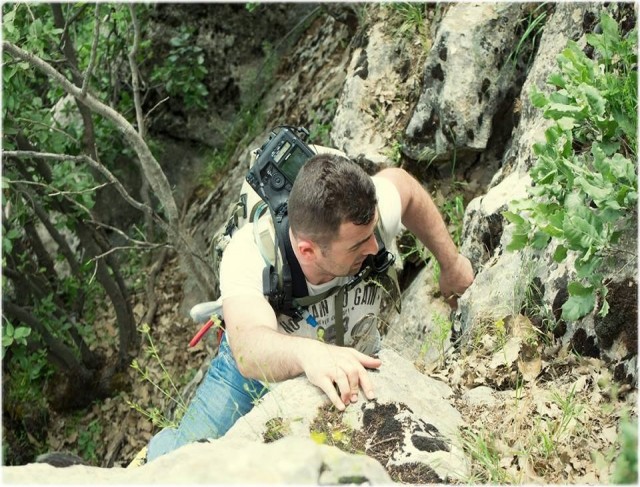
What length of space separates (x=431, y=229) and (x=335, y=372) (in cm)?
193

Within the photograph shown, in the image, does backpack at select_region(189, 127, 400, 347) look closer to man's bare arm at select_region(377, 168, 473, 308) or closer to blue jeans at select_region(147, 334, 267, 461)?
blue jeans at select_region(147, 334, 267, 461)

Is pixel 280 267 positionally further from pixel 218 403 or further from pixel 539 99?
pixel 539 99

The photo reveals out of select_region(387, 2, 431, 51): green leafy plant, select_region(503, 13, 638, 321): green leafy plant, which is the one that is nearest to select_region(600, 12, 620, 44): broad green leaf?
select_region(503, 13, 638, 321): green leafy plant

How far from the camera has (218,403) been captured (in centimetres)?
484

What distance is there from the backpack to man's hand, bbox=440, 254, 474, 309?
1.41ft

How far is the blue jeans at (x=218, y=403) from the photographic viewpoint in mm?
4457

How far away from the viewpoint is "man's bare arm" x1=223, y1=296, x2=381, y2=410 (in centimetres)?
369

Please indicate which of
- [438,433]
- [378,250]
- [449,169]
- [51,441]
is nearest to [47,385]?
[51,441]

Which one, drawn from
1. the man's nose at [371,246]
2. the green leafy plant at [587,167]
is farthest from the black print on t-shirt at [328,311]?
the green leafy plant at [587,167]

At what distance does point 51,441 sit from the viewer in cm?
978

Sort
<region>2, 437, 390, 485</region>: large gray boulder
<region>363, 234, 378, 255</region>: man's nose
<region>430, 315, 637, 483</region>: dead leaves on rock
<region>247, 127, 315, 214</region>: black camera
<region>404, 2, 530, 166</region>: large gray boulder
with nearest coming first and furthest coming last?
<region>2, 437, 390, 485</region>: large gray boulder
<region>430, 315, 637, 483</region>: dead leaves on rock
<region>363, 234, 378, 255</region>: man's nose
<region>247, 127, 315, 214</region>: black camera
<region>404, 2, 530, 166</region>: large gray boulder

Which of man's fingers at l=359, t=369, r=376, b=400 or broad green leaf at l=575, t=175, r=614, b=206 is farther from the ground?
broad green leaf at l=575, t=175, r=614, b=206

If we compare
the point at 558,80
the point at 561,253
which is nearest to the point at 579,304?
the point at 561,253

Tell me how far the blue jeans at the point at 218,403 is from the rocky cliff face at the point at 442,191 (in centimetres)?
86
